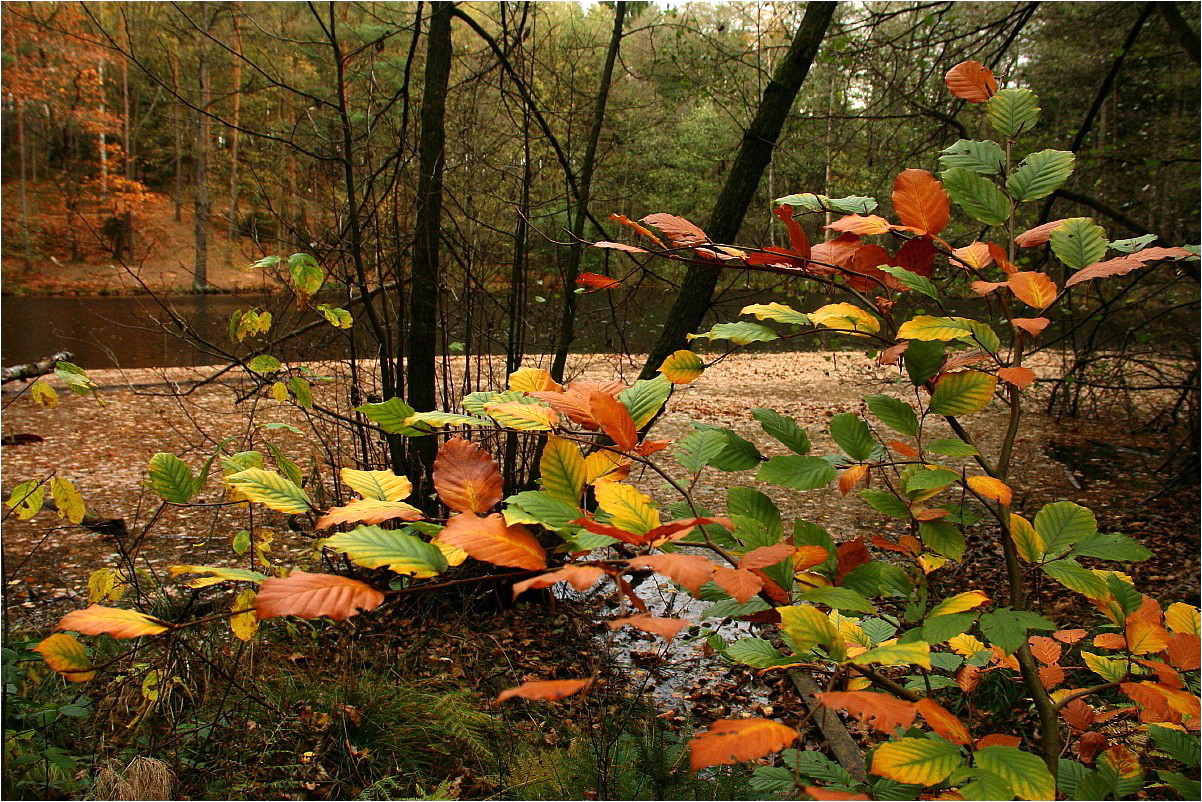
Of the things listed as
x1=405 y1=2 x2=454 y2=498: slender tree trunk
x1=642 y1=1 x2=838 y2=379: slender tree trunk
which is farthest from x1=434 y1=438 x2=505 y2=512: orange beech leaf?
x1=405 y1=2 x2=454 y2=498: slender tree trunk

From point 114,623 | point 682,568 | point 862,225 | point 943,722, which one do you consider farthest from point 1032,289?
point 114,623

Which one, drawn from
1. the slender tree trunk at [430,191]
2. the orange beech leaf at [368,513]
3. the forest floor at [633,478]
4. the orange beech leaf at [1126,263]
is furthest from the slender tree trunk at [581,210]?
the orange beech leaf at [368,513]

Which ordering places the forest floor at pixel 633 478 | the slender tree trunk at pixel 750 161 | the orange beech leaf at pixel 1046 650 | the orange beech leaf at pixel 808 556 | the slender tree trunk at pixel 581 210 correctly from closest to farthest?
the orange beech leaf at pixel 808 556
the orange beech leaf at pixel 1046 650
the slender tree trunk at pixel 750 161
the forest floor at pixel 633 478
the slender tree trunk at pixel 581 210

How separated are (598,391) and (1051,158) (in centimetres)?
60

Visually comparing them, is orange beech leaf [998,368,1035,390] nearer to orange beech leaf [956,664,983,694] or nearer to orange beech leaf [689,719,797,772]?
orange beech leaf [689,719,797,772]

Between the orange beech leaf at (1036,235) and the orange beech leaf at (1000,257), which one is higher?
the orange beech leaf at (1036,235)

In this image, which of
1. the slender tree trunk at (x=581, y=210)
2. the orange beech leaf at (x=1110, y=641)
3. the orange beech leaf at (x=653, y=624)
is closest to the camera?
the orange beech leaf at (x=653, y=624)

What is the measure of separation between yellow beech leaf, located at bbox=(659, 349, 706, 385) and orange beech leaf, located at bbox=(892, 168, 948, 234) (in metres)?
0.29

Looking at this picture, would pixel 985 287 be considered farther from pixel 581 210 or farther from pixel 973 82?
pixel 581 210

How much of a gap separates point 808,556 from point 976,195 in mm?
454

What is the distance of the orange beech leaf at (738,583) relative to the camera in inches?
20.5

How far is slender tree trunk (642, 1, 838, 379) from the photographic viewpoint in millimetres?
2699

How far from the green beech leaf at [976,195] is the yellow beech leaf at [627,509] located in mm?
513

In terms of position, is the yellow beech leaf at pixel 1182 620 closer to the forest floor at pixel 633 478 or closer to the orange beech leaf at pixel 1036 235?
the orange beech leaf at pixel 1036 235
